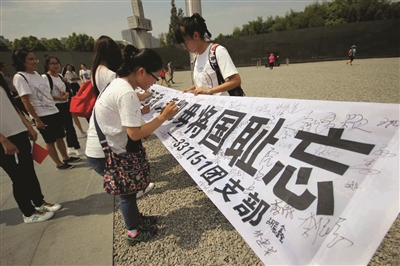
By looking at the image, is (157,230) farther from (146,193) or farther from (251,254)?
(251,254)

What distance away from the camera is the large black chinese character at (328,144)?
89cm

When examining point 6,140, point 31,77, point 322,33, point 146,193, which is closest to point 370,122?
point 146,193

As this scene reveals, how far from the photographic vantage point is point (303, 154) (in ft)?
3.43

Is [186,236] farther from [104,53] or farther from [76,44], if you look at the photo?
[76,44]

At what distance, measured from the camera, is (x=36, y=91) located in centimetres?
267

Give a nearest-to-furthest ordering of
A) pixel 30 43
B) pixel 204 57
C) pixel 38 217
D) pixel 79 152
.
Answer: pixel 204 57
pixel 38 217
pixel 79 152
pixel 30 43

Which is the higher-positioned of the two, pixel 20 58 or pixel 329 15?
pixel 329 15

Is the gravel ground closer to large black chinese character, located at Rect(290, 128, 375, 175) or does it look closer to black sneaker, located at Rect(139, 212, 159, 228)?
black sneaker, located at Rect(139, 212, 159, 228)

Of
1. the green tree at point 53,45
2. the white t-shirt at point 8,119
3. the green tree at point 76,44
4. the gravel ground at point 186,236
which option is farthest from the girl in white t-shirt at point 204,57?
the green tree at point 53,45

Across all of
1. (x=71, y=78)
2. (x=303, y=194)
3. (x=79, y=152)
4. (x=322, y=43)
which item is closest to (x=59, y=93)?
(x=79, y=152)

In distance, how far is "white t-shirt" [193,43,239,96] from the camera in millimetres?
1809

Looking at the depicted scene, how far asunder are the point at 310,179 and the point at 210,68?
1.38 m

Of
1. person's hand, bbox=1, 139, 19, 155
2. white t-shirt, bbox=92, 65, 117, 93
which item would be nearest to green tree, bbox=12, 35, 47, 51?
person's hand, bbox=1, 139, 19, 155

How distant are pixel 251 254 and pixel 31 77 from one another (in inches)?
135
